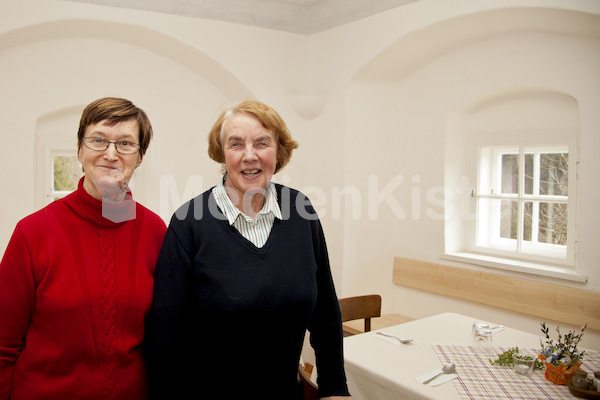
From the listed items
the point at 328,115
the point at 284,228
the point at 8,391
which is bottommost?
the point at 8,391

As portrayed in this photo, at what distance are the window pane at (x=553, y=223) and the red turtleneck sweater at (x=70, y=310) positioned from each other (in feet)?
9.51

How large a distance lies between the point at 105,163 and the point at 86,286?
34 centimetres

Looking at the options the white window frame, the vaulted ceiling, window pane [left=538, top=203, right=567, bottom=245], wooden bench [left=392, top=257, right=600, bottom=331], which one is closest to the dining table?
wooden bench [left=392, top=257, right=600, bottom=331]

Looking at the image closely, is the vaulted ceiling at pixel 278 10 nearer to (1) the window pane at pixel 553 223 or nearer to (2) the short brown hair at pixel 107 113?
(1) the window pane at pixel 553 223

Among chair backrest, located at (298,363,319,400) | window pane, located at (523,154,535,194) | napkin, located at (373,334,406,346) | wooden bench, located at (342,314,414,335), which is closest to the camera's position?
chair backrest, located at (298,363,319,400)

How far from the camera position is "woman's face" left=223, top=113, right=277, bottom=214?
1.50 meters

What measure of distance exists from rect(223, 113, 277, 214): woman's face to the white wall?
209 cm

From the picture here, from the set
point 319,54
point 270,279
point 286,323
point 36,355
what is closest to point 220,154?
point 270,279

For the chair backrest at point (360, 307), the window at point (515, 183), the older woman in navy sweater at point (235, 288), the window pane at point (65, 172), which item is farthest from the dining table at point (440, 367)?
the window pane at point (65, 172)

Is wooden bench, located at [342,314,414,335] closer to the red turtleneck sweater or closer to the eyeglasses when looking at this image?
the red turtleneck sweater

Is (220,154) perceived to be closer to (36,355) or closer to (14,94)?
(36,355)

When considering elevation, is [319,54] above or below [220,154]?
above

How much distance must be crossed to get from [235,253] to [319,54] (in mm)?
3124

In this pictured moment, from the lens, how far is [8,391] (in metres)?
1.33
